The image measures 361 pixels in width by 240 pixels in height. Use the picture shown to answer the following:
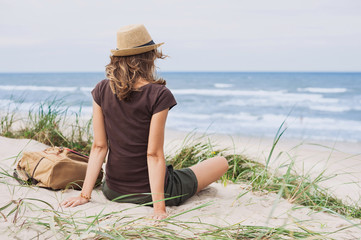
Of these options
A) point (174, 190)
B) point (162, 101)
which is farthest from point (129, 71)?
point (174, 190)

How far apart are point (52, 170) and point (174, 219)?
1236 millimetres

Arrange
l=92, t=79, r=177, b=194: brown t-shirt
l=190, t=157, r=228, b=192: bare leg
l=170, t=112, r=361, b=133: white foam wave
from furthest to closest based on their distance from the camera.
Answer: l=170, t=112, r=361, b=133: white foam wave → l=190, t=157, r=228, b=192: bare leg → l=92, t=79, r=177, b=194: brown t-shirt

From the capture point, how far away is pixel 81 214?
2494mm

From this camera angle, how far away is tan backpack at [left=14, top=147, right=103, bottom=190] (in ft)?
9.92

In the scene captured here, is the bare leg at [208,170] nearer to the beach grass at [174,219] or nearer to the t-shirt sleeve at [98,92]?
the beach grass at [174,219]

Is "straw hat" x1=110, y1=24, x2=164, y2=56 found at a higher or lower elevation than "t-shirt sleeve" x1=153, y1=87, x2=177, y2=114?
higher

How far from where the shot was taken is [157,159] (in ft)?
8.41

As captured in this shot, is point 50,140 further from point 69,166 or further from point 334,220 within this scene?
point 334,220

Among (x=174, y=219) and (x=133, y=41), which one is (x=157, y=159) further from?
(x=133, y=41)

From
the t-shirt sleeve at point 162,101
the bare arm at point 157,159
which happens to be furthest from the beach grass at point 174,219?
the t-shirt sleeve at point 162,101

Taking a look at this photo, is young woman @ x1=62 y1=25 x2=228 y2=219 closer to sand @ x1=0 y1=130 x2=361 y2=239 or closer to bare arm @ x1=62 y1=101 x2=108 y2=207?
bare arm @ x1=62 y1=101 x2=108 y2=207

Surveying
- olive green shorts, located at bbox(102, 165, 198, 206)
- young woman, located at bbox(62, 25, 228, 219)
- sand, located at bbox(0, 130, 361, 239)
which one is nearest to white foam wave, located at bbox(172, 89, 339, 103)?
sand, located at bbox(0, 130, 361, 239)

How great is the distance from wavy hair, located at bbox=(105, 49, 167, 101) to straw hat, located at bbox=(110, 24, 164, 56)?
0.18ft

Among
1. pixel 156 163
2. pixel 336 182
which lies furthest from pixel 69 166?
pixel 336 182
